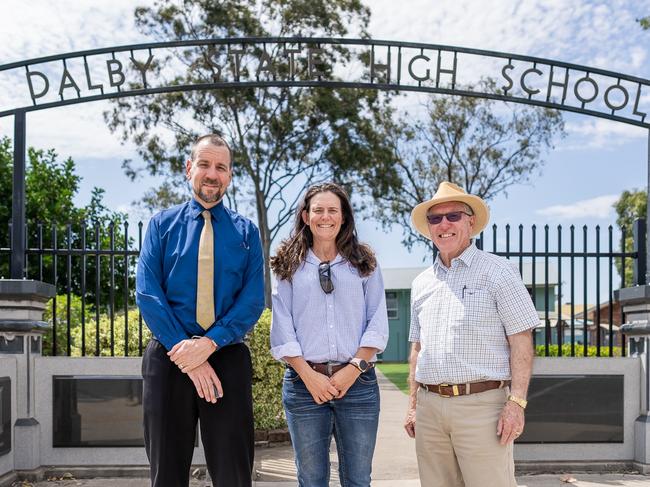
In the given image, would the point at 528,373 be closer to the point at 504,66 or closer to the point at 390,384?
the point at 504,66

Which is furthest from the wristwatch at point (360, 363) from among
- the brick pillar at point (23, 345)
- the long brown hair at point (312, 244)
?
the brick pillar at point (23, 345)

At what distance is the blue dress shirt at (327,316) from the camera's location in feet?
11.4

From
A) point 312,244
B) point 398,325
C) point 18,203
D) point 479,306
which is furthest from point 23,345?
point 398,325

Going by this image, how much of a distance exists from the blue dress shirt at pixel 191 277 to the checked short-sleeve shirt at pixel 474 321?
2.93 ft

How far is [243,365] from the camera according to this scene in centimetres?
344

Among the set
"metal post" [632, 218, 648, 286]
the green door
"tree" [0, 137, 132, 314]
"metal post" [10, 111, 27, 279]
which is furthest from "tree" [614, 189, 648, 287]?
"metal post" [10, 111, 27, 279]

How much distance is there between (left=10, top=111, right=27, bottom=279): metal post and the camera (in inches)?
249

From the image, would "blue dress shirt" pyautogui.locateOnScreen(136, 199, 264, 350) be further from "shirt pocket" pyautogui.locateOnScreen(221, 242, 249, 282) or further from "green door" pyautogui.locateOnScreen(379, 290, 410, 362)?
"green door" pyautogui.locateOnScreen(379, 290, 410, 362)

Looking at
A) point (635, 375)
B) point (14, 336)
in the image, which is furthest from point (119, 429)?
point (635, 375)

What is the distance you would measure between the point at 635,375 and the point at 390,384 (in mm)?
11843

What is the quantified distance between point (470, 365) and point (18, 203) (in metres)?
4.62

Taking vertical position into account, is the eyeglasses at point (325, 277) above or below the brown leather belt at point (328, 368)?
above

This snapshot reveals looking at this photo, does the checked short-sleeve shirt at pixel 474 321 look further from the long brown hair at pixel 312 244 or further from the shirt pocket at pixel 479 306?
the long brown hair at pixel 312 244

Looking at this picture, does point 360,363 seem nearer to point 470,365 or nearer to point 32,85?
point 470,365
